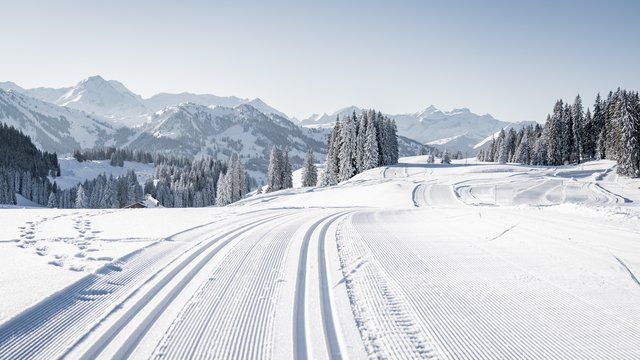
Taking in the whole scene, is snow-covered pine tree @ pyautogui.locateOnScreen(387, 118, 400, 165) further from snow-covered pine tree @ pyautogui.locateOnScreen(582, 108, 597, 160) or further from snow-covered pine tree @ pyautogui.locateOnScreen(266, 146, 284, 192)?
snow-covered pine tree @ pyautogui.locateOnScreen(582, 108, 597, 160)

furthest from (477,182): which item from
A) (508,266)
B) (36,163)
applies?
(36,163)

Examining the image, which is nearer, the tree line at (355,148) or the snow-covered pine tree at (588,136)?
the tree line at (355,148)

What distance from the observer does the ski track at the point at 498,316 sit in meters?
4.07

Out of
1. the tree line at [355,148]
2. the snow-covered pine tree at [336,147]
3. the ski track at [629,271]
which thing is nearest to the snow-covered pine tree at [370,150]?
the tree line at [355,148]

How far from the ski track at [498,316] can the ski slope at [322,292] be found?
3 cm

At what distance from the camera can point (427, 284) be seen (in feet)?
20.5

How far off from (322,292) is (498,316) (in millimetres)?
2414

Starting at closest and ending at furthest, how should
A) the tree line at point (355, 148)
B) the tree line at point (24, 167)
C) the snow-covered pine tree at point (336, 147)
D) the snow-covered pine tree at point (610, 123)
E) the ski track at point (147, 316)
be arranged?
the ski track at point (147, 316)
the snow-covered pine tree at point (610, 123)
the tree line at point (355, 148)
the snow-covered pine tree at point (336, 147)
the tree line at point (24, 167)

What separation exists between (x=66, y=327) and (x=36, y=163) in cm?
15467

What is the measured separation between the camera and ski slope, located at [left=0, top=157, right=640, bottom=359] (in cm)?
405

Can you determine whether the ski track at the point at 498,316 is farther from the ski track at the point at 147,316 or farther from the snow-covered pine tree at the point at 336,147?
the snow-covered pine tree at the point at 336,147

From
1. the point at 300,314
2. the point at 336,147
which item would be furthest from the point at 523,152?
the point at 300,314

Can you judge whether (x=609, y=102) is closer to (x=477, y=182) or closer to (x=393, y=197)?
(x=477, y=182)

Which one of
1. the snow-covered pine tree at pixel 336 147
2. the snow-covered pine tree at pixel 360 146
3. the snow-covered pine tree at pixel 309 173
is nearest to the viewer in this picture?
the snow-covered pine tree at pixel 360 146
